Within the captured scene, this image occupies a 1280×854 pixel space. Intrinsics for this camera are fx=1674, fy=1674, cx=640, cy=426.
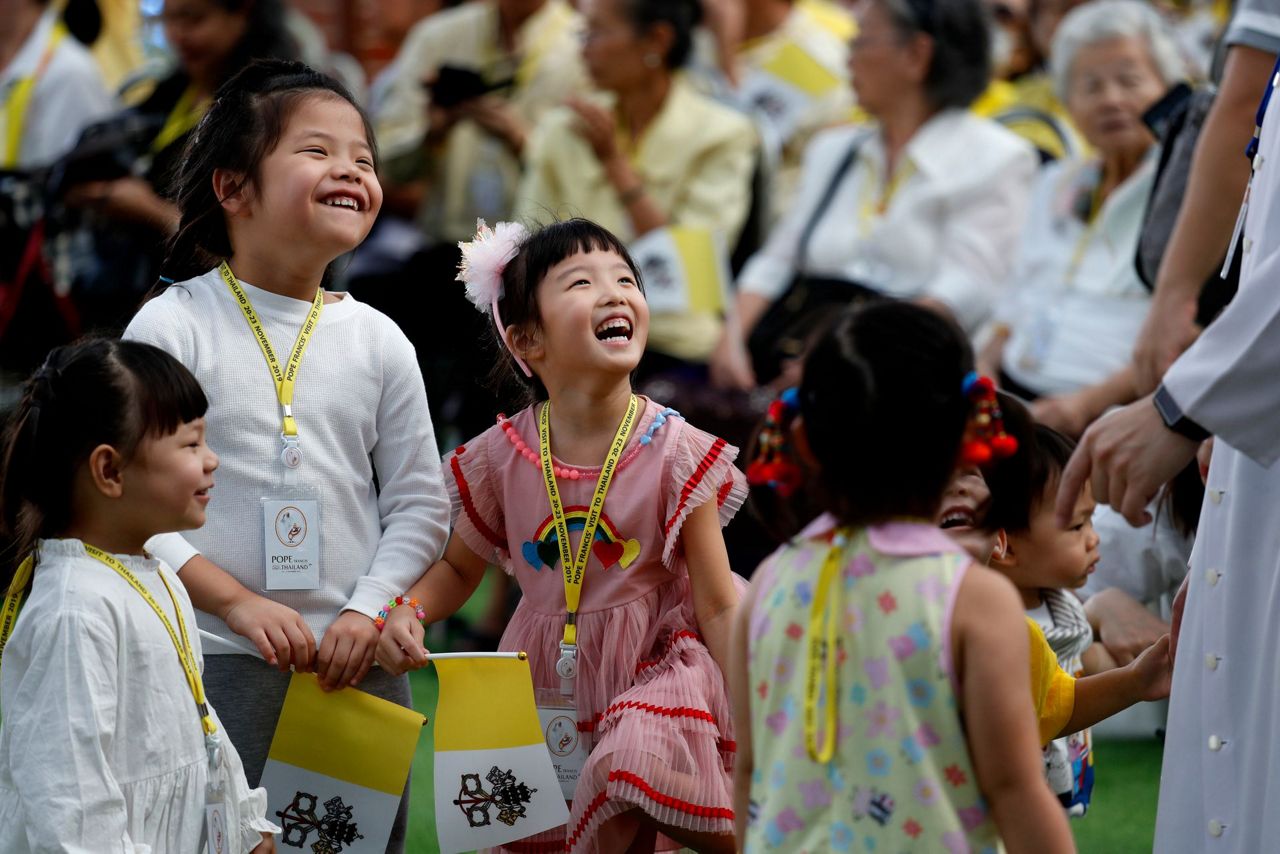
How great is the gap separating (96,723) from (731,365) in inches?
127

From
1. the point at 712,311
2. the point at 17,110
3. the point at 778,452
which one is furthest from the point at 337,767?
the point at 17,110

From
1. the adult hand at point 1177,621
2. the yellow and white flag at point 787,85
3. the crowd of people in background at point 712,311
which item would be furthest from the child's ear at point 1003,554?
the yellow and white flag at point 787,85

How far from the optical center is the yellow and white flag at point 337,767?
2666 millimetres

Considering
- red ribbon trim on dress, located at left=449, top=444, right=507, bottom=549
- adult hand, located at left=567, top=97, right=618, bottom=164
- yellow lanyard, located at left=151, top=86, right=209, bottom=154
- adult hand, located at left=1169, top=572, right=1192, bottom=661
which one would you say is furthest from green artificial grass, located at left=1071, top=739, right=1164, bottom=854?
yellow lanyard, located at left=151, top=86, right=209, bottom=154

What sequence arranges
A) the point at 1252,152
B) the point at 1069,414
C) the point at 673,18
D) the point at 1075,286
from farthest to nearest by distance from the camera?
the point at 673,18 < the point at 1075,286 < the point at 1069,414 < the point at 1252,152

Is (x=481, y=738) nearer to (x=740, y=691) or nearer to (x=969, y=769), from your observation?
(x=740, y=691)

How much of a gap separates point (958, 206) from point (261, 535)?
3010 mm

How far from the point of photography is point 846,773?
192 centimetres

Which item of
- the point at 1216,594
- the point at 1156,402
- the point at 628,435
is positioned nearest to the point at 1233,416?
the point at 1156,402

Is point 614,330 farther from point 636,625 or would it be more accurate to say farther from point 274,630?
point 274,630

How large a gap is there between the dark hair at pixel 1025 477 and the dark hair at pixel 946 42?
261 cm

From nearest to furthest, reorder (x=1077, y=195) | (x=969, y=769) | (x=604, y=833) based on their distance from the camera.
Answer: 1. (x=969, y=769)
2. (x=604, y=833)
3. (x=1077, y=195)

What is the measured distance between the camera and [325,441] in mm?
2705

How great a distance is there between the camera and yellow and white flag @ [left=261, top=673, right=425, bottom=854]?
2.67 meters
